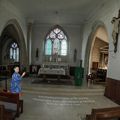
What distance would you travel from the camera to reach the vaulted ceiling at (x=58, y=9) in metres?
9.33

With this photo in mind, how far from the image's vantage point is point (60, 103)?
248 inches

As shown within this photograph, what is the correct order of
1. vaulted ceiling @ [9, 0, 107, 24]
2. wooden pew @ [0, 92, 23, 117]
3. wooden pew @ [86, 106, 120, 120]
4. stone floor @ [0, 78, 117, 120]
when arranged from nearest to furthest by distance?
wooden pew @ [86, 106, 120, 120], wooden pew @ [0, 92, 23, 117], stone floor @ [0, 78, 117, 120], vaulted ceiling @ [9, 0, 107, 24]

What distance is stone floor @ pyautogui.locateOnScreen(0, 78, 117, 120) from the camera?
4.93 metres

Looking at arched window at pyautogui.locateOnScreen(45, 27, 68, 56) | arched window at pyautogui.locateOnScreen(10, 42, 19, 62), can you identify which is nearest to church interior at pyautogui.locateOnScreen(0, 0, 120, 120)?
arched window at pyautogui.locateOnScreen(45, 27, 68, 56)

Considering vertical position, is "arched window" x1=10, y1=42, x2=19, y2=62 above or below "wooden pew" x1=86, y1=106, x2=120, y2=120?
above

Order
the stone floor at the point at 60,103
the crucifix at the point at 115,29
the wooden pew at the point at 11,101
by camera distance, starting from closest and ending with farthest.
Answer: the wooden pew at the point at 11,101, the stone floor at the point at 60,103, the crucifix at the point at 115,29

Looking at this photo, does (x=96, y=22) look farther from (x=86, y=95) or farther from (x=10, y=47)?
(x=10, y=47)

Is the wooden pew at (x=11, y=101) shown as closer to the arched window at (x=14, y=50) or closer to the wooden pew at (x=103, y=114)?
the wooden pew at (x=103, y=114)

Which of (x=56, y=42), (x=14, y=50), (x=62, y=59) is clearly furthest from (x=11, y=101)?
(x=14, y=50)

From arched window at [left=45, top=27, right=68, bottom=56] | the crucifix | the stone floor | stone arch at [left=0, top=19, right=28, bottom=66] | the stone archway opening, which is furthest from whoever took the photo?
arched window at [left=45, top=27, right=68, bottom=56]

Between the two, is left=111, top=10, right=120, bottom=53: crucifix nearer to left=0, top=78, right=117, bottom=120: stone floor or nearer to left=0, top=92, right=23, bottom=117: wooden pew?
left=0, top=78, right=117, bottom=120: stone floor

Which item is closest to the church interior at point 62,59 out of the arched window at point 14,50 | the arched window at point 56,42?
the arched window at point 56,42

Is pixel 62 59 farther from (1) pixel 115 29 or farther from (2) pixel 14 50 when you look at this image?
(1) pixel 115 29

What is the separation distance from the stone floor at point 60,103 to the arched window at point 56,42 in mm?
7169
